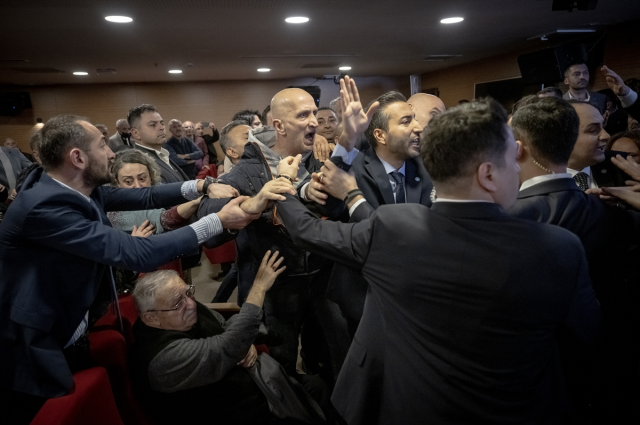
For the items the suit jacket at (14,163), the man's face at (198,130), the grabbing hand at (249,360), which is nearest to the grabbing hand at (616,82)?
the grabbing hand at (249,360)

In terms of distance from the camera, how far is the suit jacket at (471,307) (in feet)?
3.03

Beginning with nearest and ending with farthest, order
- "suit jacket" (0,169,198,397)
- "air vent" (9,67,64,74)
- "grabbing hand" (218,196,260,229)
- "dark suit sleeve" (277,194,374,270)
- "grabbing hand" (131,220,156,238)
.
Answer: "dark suit sleeve" (277,194,374,270), "suit jacket" (0,169,198,397), "grabbing hand" (218,196,260,229), "grabbing hand" (131,220,156,238), "air vent" (9,67,64,74)

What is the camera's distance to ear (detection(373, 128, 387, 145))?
77.4 inches

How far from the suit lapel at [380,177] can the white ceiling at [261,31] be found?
219cm

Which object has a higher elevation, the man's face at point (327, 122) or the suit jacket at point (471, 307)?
the man's face at point (327, 122)

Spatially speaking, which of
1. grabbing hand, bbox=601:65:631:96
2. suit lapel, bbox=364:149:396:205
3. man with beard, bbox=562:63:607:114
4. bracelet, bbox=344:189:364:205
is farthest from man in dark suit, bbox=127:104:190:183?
man with beard, bbox=562:63:607:114

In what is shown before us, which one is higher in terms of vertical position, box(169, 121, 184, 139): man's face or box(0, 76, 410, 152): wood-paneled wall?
box(0, 76, 410, 152): wood-paneled wall

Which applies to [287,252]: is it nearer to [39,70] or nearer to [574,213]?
[574,213]

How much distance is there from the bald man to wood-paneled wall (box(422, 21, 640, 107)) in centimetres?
553

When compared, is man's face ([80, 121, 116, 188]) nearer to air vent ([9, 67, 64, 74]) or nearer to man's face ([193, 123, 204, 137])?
man's face ([193, 123, 204, 137])

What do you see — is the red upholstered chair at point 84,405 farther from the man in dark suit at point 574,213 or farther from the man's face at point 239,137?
the man's face at point 239,137

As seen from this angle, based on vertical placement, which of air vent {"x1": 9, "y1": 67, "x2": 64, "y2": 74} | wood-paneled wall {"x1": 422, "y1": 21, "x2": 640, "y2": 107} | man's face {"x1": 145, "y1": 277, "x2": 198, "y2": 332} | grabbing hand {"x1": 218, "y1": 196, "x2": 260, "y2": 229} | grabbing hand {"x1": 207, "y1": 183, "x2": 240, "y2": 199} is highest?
air vent {"x1": 9, "y1": 67, "x2": 64, "y2": 74}

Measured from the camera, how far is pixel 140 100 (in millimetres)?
9867

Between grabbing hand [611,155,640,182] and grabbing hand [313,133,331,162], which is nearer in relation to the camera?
grabbing hand [611,155,640,182]
